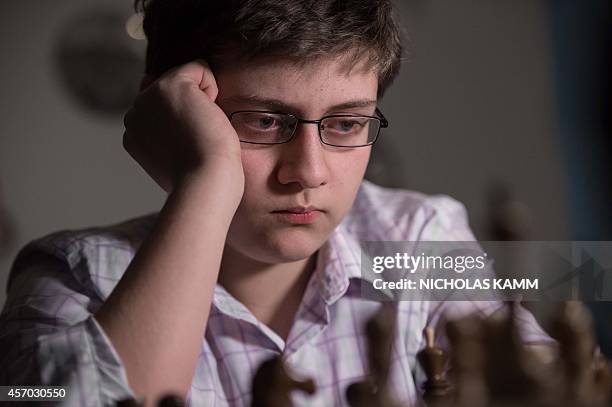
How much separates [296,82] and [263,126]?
3.3 inches

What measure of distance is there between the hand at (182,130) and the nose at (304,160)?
0.09 metres

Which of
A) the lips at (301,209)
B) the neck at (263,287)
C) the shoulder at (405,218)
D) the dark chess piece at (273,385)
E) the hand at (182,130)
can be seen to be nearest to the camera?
the dark chess piece at (273,385)

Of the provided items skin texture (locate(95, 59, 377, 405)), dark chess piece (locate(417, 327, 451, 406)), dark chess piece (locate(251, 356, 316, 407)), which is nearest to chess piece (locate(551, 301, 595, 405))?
dark chess piece (locate(417, 327, 451, 406))

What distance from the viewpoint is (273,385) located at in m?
0.56

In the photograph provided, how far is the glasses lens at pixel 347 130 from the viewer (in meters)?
1.05

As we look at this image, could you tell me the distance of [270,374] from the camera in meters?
0.56

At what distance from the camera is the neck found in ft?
3.99

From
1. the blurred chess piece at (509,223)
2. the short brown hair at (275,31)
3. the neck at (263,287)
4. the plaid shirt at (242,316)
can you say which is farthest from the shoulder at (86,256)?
the blurred chess piece at (509,223)

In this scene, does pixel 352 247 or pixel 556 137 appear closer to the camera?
pixel 352 247

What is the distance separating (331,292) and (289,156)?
0.31 m

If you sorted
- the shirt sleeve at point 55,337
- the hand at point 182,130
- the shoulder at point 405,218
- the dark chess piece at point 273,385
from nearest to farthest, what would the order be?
the dark chess piece at point 273,385
the shirt sleeve at point 55,337
the hand at point 182,130
the shoulder at point 405,218

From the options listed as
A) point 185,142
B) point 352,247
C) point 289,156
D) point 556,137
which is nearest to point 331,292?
point 352,247

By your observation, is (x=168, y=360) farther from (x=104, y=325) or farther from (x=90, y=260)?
(x=90, y=260)

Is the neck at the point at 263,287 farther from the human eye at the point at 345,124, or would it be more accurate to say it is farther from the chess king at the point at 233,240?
the human eye at the point at 345,124
